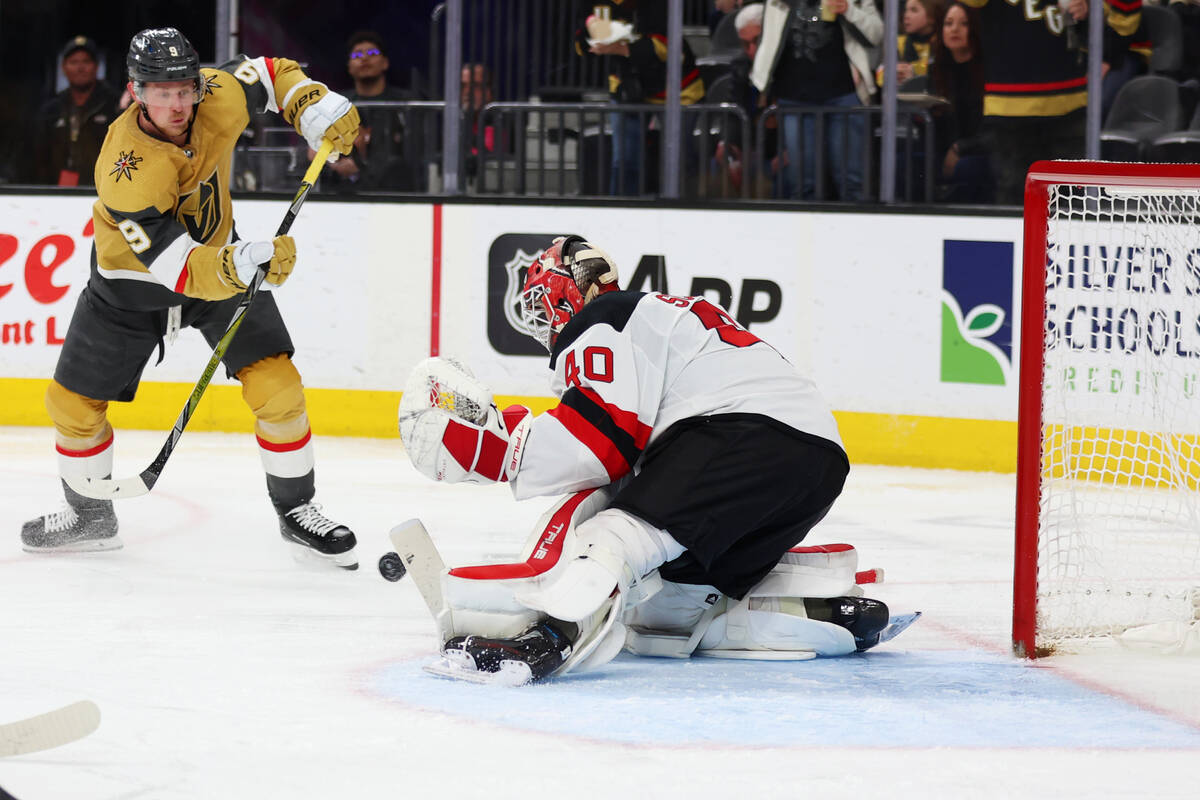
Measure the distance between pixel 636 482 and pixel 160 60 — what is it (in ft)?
4.51

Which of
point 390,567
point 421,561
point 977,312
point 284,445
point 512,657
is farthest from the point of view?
point 977,312

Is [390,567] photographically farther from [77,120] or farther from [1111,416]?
[77,120]

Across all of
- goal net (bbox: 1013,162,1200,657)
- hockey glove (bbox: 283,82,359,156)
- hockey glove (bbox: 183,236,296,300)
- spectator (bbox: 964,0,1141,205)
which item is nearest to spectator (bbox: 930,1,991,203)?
spectator (bbox: 964,0,1141,205)

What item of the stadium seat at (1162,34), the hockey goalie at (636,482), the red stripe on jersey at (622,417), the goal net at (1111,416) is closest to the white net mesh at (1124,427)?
the goal net at (1111,416)

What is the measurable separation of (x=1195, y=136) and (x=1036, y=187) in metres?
2.85

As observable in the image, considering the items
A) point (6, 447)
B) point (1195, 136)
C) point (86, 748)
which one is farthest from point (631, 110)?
point (86, 748)

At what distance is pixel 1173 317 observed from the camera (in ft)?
10.2

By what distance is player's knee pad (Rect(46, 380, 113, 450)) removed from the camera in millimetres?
3439

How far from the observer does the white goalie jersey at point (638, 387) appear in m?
2.37

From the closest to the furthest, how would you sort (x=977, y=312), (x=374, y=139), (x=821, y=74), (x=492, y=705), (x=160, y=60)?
(x=492, y=705) < (x=160, y=60) < (x=977, y=312) < (x=821, y=74) < (x=374, y=139)

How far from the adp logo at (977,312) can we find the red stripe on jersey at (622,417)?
2.77m

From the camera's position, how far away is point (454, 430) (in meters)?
2.36

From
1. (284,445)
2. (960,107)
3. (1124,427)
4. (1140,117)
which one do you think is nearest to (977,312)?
(960,107)

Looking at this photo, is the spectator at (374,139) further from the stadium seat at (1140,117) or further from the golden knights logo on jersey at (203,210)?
the stadium seat at (1140,117)
